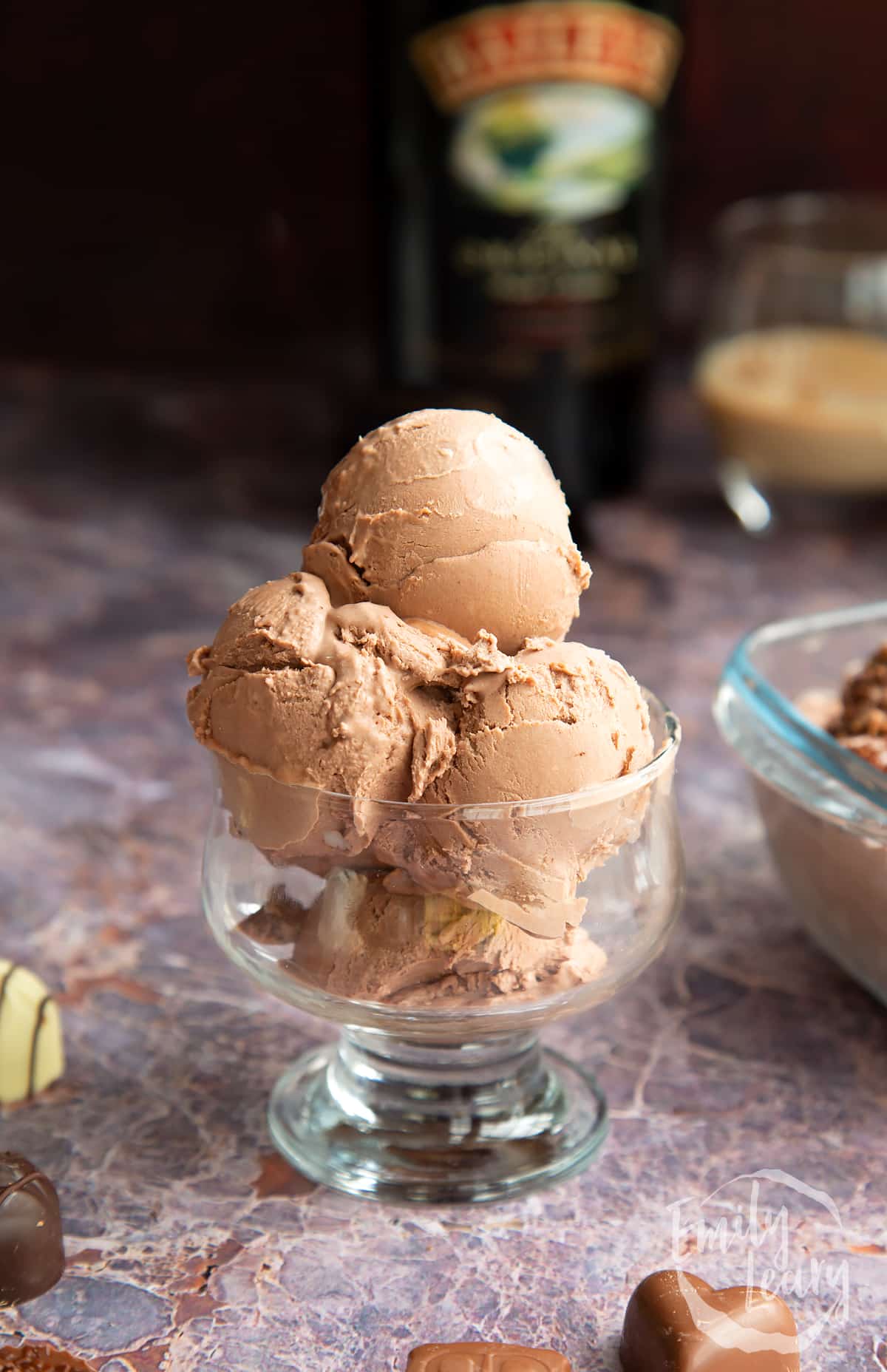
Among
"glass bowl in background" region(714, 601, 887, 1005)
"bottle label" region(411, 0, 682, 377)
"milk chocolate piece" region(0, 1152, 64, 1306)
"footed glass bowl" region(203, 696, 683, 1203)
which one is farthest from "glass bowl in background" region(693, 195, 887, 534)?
"milk chocolate piece" region(0, 1152, 64, 1306)

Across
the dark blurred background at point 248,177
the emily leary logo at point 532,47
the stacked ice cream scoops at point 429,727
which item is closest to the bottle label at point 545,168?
the emily leary logo at point 532,47

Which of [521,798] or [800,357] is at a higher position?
[521,798]

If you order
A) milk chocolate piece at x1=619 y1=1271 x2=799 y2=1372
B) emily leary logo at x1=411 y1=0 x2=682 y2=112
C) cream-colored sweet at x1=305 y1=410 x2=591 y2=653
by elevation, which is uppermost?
emily leary logo at x1=411 y1=0 x2=682 y2=112

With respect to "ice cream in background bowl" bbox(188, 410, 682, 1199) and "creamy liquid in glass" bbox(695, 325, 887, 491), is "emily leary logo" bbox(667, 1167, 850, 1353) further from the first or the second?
"creamy liquid in glass" bbox(695, 325, 887, 491)

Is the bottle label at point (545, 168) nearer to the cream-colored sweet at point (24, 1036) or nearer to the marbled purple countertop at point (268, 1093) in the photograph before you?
the marbled purple countertop at point (268, 1093)

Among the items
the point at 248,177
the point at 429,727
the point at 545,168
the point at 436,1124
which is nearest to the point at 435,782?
the point at 429,727

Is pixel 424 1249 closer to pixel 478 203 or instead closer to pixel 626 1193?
pixel 626 1193

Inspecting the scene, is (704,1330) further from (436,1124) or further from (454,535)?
(454,535)
